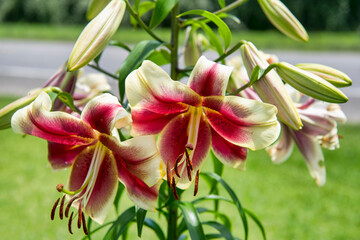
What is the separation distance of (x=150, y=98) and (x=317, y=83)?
0.69 feet

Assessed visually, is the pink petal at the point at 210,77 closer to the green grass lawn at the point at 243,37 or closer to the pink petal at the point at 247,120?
the pink petal at the point at 247,120

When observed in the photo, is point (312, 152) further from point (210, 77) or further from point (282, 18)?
point (210, 77)

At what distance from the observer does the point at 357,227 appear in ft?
6.87

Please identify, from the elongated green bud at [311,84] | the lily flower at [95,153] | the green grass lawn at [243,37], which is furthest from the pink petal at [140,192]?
the green grass lawn at [243,37]

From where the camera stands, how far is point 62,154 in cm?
64

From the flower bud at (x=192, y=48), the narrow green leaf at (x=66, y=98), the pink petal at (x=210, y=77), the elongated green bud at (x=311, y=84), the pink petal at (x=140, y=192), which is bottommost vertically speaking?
the pink petal at (x=140, y=192)

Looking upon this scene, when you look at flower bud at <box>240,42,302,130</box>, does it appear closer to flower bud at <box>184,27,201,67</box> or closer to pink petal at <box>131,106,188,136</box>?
pink petal at <box>131,106,188,136</box>

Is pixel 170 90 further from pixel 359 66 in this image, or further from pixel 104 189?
pixel 359 66

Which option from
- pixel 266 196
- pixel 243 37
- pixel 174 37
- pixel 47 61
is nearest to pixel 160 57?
pixel 174 37

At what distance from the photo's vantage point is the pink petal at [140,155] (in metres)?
0.56

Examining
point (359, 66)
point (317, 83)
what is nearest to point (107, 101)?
point (317, 83)

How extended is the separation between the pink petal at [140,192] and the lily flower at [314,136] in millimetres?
293

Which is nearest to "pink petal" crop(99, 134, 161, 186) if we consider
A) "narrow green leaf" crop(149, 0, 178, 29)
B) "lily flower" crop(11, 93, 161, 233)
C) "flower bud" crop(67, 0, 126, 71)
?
"lily flower" crop(11, 93, 161, 233)

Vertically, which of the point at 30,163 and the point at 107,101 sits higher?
the point at 107,101
